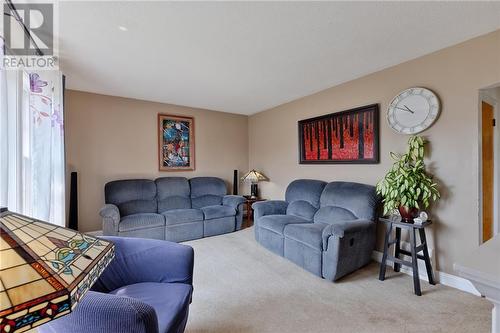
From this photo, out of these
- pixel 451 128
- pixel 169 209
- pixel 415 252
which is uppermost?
pixel 451 128

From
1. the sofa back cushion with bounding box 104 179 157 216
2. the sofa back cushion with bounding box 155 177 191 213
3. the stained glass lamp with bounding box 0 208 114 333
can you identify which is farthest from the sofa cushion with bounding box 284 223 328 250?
the sofa back cushion with bounding box 104 179 157 216

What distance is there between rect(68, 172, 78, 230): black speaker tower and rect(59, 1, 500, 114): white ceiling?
1.42 meters

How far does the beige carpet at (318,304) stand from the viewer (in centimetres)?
176

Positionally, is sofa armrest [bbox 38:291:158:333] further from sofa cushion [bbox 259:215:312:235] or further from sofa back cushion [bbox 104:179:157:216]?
sofa back cushion [bbox 104:179:157:216]

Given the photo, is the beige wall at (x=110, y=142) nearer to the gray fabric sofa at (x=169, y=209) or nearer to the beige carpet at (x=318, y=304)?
the gray fabric sofa at (x=169, y=209)

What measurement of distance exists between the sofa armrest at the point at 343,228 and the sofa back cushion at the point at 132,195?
284 cm

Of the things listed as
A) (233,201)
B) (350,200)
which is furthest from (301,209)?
(233,201)

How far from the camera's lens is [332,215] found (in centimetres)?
301

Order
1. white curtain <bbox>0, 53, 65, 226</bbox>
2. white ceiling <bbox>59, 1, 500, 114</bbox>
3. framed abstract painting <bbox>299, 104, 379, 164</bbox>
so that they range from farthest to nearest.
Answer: framed abstract painting <bbox>299, 104, 379, 164</bbox>
white ceiling <bbox>59, 1, 500, 114</bbox>
white curtain <bbox>0, 53, 65, 226</bbox>

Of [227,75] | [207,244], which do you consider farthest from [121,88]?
[207,244]

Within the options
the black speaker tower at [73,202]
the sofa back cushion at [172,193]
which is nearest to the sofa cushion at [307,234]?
the sofa back cushion at [172,193]

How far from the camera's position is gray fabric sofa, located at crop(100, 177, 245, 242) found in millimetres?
3359

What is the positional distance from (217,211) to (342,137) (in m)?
2.35

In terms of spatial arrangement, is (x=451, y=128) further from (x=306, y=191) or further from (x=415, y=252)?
(x=306, y=191)
